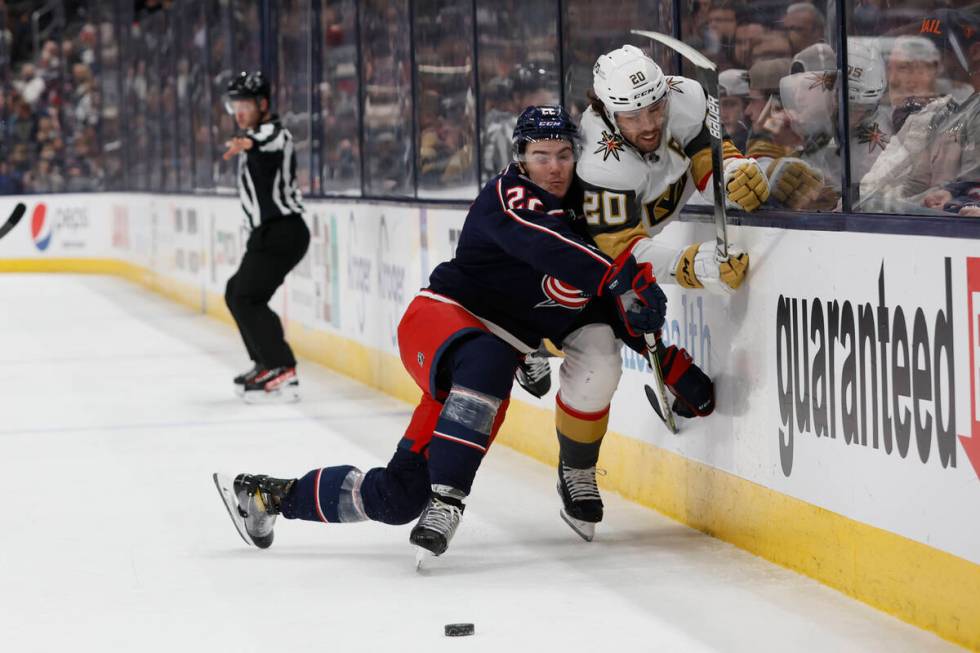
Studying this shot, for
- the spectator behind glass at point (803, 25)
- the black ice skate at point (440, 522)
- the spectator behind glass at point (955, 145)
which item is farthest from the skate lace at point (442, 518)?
the spectator behind glass at point (803, 25)

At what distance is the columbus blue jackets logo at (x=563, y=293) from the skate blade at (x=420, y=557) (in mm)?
763

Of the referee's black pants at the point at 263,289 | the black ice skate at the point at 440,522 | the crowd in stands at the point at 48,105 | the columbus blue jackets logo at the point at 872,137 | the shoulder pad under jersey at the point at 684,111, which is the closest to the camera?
the columbus blue jackets logo at the point at 872,137

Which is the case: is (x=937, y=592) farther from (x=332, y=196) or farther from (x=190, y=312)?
(x=190, y=312)

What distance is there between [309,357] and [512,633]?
6.60m

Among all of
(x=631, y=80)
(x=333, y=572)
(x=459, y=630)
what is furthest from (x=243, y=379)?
(x=459, y=630)

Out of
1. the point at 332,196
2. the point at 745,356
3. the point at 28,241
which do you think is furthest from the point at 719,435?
→ the point at 28,241

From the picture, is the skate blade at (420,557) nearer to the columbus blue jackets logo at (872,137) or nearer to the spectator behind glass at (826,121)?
the spectator behind glass at (826,121)

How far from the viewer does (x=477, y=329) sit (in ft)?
14.4

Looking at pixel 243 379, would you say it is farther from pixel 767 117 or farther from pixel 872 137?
pixel 872 137

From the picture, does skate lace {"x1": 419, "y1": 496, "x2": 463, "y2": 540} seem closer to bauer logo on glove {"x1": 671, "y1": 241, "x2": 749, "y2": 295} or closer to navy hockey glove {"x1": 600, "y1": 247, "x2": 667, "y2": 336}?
navy hockey glove {"x1": 600, "y1": 247, "x2": 667, "y2": 336}

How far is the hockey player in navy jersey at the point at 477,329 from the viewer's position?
13.8 feet

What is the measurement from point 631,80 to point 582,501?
47.5 inches

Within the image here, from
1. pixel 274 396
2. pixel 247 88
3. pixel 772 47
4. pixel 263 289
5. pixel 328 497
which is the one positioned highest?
pixel 247 88

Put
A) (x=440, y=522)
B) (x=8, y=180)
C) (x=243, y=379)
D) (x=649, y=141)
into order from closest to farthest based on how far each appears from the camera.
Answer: (x=440, y=522)
(x=649, y=141)
(x=243, y=379)
(x=8, y=180)
